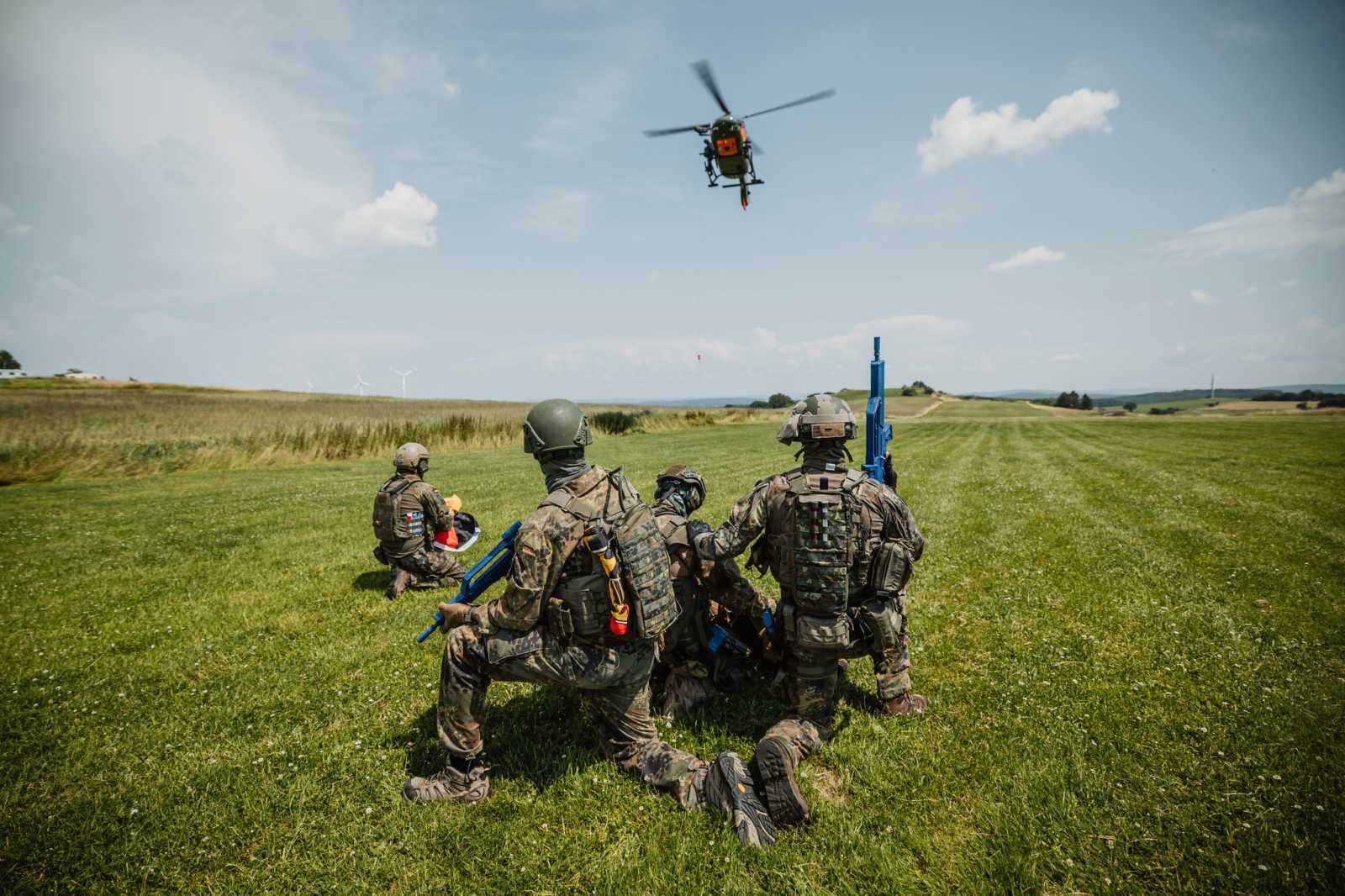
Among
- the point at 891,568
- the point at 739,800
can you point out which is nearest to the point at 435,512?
the point at 739,800

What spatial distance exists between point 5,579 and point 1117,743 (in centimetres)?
1666

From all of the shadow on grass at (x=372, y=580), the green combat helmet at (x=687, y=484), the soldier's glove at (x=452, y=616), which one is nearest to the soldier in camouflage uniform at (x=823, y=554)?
the green combat helmet at (x=687, y=484)

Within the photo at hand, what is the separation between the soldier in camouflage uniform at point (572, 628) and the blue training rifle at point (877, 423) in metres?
→ 4.19

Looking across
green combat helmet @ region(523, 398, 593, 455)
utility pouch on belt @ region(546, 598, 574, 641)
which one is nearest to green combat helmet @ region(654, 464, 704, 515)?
green combat helmet @ region(523, 398, 593, 455)

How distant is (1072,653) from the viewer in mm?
6539

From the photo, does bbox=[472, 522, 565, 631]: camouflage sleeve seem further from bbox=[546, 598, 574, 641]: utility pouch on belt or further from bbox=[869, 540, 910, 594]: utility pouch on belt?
bbox=[869, 540, 910, 594]: utility pouch on belt

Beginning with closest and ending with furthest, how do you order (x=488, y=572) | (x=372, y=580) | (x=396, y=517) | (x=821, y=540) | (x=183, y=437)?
(x=821, y=540)
(x=488, y=572)
(x=396, y=517)
(x=372, y=580)
(x=183, y=437)

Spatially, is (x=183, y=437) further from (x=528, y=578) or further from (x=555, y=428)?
(x=528, y=578)

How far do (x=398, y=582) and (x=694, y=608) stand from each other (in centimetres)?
556

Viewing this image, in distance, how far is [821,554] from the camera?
4555mm

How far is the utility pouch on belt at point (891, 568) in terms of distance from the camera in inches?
185

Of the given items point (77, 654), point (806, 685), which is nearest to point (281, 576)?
point (77, 654)

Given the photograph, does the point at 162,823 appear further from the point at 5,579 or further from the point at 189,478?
the point at 189,478

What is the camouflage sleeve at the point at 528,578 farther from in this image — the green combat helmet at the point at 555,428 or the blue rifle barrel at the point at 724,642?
the blue rifle barrel at the point at 724,642
